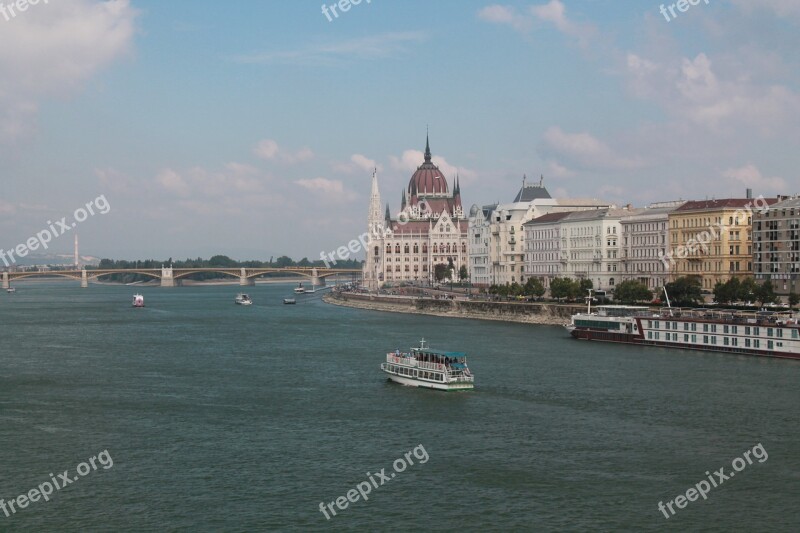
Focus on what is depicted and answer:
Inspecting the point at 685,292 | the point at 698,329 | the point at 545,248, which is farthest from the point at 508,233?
the point at 698,329

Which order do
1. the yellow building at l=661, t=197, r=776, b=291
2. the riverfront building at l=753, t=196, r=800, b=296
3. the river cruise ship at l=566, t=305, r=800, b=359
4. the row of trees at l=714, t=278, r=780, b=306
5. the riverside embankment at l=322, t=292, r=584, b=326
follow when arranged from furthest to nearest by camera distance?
the riverside embankment at l=322, t=292, r=584, b=326
the yellow building at l=661, t=197, r=776, b=291
the riverfront building at l=753, t=196, r=800, b=296
the row of trees at l=714, t=278, r=780, b=306
the river cruise ship at l=566, t=305, r=800, b=359

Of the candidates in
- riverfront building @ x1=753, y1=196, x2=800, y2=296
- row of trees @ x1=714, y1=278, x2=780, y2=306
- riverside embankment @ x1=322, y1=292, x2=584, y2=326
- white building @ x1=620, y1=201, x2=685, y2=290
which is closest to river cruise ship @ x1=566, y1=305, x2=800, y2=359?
row of trees @ x1=714, y1=278, x2=780, y2=306

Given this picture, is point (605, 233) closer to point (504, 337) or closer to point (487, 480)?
point (504, 337)

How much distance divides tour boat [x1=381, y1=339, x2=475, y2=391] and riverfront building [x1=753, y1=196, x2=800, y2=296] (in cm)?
4399

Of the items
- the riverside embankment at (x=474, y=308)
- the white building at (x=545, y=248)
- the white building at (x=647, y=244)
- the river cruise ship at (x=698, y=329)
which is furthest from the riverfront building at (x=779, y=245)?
the white building at (x=545, y=248)

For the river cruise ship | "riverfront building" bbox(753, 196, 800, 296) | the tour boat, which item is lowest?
the tour boat

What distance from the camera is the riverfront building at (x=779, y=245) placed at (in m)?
86.5

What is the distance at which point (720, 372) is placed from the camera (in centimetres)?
5725

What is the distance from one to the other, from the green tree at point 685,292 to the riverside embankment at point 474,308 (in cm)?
896

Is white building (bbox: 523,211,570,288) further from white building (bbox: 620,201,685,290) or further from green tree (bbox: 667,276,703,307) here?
green tree (bbox: 667,276,703,307)

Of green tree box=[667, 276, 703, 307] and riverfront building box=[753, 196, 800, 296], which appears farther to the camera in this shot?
green tree box=[667, 276, 703, 307]

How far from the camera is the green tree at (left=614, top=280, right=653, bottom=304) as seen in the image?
93.1 m

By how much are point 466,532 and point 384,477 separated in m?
6.14

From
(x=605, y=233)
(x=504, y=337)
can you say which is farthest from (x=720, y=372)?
(x=605, y=233)
